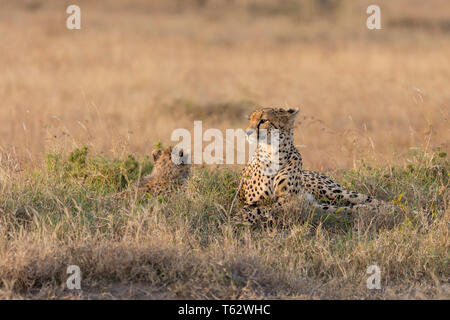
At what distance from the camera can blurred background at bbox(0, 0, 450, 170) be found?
8594 mm

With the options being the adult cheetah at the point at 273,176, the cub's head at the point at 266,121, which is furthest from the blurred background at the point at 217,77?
the cub's head at the point at 266,121

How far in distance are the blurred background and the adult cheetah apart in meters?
0.98

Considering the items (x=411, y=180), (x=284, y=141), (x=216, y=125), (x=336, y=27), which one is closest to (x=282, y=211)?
(x=284, y=141)

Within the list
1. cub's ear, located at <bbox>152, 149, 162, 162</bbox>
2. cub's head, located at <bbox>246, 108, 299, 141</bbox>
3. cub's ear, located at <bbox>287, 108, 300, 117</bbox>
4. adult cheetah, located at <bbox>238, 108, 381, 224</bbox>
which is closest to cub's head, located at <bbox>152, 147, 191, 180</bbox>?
cub's ear, located at <bbox>152, 149, 162, 162</bbox>

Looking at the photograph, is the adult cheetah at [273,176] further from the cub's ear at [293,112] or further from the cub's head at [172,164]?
the cub's head at [172,164]

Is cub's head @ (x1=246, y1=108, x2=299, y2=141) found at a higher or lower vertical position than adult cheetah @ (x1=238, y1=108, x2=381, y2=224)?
higher

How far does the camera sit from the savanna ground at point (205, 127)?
13.5ft

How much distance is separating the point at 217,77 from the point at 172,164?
786 cm

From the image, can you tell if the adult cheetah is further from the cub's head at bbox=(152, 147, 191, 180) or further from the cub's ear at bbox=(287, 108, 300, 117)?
the cub's head at bbox=(152, 147, 191, 180)

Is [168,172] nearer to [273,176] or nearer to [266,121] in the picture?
[273,176]

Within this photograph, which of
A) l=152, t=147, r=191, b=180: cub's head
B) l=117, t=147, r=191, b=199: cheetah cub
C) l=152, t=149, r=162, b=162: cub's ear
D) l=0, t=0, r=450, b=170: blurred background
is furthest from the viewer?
l=0, t=0, r=450, b=170: blurred background

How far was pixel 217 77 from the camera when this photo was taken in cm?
1352
